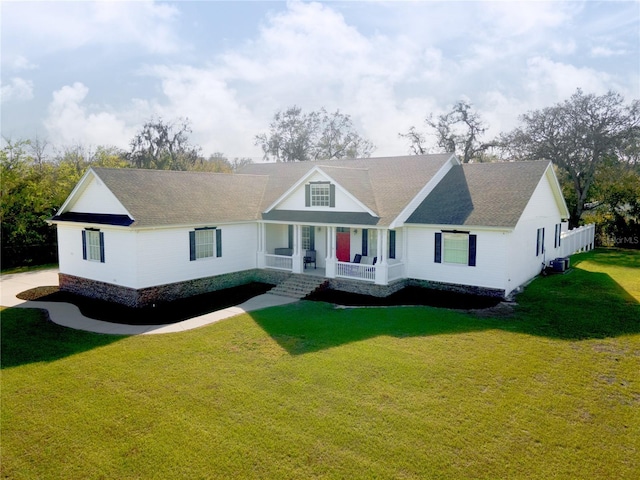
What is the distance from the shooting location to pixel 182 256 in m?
19.6

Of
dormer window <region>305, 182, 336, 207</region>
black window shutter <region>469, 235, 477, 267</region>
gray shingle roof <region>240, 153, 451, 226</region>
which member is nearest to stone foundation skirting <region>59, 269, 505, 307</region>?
black window shutter <region>469, 235, 477, 267</region>

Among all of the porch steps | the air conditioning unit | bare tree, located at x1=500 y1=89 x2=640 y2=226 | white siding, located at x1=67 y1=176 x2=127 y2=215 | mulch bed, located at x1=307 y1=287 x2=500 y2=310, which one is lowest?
mulch bed, located at x1=307 y1=287 x2=500 y2=310

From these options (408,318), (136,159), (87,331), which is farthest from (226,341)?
(136,159)

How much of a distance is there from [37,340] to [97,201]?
7717 millimetres

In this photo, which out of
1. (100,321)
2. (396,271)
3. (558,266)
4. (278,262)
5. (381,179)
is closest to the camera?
(100,321)

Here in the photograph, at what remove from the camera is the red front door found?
22672 mm

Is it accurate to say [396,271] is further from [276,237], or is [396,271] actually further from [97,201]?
[97,201]

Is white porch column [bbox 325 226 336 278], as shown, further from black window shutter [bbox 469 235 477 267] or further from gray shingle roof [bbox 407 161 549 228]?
black window shutter [bbox 469 235 477 267]

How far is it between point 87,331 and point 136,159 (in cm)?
4353

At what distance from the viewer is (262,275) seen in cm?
2294

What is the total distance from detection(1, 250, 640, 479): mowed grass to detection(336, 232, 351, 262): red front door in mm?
7276

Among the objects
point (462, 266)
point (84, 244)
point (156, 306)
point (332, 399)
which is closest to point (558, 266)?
point (462, 266)

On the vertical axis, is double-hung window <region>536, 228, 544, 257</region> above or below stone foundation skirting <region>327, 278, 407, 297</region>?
above

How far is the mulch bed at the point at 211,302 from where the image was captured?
1711 centimetres
